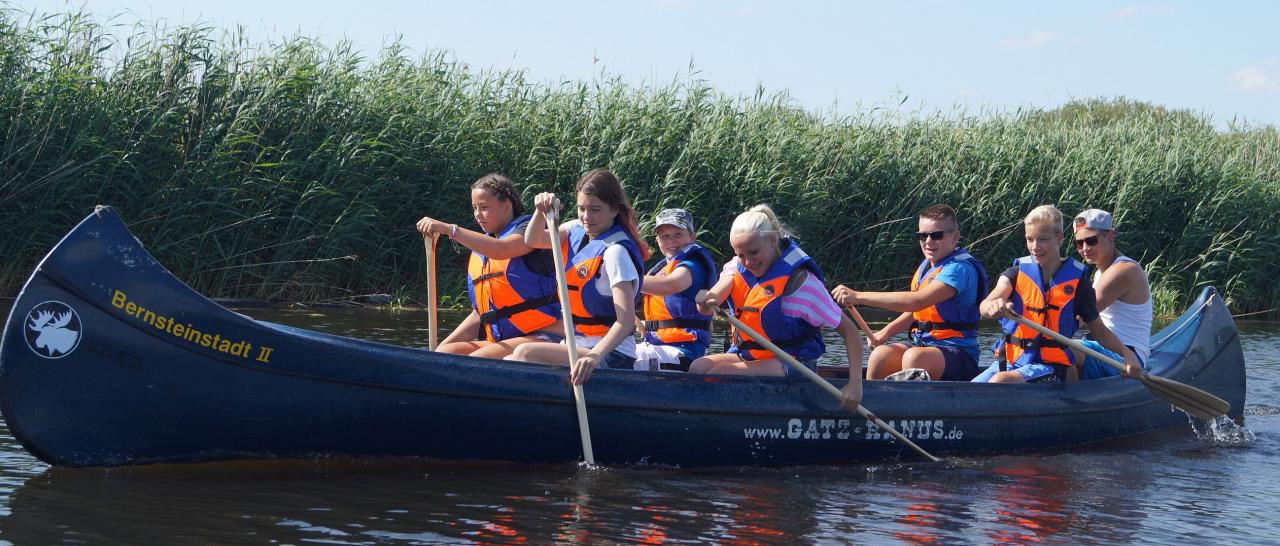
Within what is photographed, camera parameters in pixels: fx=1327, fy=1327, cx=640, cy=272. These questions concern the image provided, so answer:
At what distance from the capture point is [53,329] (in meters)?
4.42

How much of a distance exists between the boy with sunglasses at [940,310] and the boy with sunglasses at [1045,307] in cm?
11

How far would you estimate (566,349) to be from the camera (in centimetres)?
523

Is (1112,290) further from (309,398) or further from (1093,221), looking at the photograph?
(309,398)

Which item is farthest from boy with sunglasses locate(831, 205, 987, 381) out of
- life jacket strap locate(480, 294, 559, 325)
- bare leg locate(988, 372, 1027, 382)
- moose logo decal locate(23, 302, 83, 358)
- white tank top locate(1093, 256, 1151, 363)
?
moose logo decal locate(23, 302, 83, 358)

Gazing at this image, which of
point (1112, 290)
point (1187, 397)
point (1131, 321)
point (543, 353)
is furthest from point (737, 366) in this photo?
point (1187, 397)

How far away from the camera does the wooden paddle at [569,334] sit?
494cm

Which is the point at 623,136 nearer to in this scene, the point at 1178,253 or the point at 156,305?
the point at 1178,253

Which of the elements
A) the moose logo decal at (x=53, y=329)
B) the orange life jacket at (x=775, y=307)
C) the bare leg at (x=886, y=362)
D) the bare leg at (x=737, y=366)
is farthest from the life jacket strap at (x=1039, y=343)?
the moose logo decal at (x=53, y=329)

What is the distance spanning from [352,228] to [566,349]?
5.59m

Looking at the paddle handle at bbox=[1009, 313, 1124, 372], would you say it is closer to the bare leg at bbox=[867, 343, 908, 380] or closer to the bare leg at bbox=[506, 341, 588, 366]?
the bare leg at bbox=[867, 343, 908, 380]

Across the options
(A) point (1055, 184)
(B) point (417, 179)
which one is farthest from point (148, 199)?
(A) point (1055, 184)

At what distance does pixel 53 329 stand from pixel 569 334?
177cm

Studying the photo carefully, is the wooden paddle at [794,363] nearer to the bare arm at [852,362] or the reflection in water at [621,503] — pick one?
the bare arm at [852,362]

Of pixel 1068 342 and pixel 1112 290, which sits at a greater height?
pixel 1112 290
